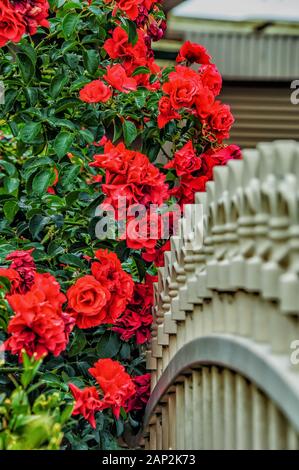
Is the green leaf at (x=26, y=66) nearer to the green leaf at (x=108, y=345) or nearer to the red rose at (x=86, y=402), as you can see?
the green leaf at (x=108, y=345)

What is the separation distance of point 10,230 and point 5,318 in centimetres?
35

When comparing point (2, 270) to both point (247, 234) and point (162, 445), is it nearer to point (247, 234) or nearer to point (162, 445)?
point (162, 445)

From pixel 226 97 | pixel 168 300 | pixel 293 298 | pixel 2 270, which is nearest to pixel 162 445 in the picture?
pixel 168 300

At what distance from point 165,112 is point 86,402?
0.80 metres

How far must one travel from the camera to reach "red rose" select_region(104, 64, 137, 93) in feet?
8.32

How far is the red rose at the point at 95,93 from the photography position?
249 cm

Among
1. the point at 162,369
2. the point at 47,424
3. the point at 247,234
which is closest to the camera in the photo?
the point at 247,234

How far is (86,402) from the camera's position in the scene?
2176 millimetres

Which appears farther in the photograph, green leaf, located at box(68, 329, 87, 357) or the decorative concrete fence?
green leaf, located at box(68, 329, 87, 357)

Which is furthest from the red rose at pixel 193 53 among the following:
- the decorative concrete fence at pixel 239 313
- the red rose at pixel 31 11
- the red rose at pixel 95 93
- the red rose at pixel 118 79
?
the decorative concrete fence at pixel 239 313

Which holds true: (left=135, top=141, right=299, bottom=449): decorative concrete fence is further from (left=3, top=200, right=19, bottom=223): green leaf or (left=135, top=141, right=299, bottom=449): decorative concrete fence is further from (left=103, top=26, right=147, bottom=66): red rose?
(left=103, top=26, right=147, bottom=66): red rose

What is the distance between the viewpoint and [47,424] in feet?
5.56

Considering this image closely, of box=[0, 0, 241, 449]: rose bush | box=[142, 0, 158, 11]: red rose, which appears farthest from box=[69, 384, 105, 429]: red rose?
box=[142, 0, 158, 11]: red rose

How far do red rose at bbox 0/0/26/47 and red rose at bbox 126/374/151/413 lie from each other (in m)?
0.95
